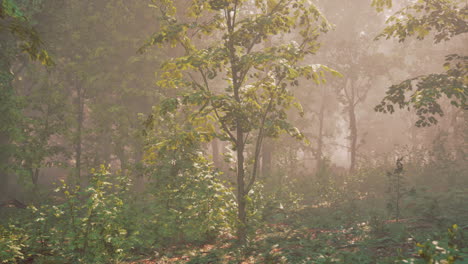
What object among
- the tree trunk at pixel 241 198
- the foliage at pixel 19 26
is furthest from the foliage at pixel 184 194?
the foliage at pixel 19 26

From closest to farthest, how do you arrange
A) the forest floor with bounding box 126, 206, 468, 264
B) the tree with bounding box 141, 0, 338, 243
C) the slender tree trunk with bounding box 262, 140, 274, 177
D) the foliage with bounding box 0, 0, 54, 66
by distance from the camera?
the foliage with bounding box 0, 0, 54, 66
the forest floor with bounding box 126, 206, 468, 264
the tree with bounding box 141, 0, 338, 243
the slender tree trunk with bounding box 262, 140, 274, 177

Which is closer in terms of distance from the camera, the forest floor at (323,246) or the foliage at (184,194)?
the forest floor at (323,246)

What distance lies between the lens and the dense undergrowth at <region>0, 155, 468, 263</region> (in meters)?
5.51

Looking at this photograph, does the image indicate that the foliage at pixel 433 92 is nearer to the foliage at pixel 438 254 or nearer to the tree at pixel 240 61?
the tree at pixel 240 61

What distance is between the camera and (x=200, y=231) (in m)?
6.81

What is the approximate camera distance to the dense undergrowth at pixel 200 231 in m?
5.51

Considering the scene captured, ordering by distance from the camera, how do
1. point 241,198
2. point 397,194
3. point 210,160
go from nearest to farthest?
point 241,198, point 210,160, point 397,194

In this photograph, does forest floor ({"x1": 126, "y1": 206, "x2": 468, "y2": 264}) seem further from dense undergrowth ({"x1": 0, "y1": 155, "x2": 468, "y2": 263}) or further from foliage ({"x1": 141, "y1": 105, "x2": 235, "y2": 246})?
foliage ({"x1": 141, "y1": 105, "x2": 235, "y2": 246})

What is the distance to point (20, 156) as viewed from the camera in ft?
40.1

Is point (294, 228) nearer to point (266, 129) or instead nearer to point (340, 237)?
point (340, 237)

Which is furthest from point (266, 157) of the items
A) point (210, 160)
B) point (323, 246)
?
point (323, 246)

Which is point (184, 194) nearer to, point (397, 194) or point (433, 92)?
point (433, 92)

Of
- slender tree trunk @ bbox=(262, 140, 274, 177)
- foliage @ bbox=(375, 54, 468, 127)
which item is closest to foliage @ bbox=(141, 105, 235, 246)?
foliage @ bbox=(375, 54, 468, 127)

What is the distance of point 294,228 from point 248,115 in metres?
4.09
